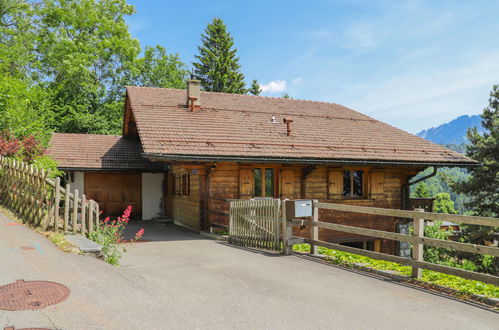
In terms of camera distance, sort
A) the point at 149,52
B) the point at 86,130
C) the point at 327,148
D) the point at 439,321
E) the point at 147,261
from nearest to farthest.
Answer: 1. the point at 439,321
2. the point at 147,261
3. the point at 327,148
4. the point at 86,130
5. the point at 149,52

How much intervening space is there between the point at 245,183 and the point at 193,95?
5228 mm

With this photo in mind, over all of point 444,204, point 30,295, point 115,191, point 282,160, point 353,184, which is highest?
point 282,160

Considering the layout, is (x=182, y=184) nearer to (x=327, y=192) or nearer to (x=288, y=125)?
(x=288, y=125)

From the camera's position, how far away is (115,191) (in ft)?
62.0

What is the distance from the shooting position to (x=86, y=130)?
31281mm

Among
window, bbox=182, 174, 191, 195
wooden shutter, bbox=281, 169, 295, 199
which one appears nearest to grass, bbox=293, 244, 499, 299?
wooden shutter, bbox=281, 169, 295, 199

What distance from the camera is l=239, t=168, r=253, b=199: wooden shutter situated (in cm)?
1473

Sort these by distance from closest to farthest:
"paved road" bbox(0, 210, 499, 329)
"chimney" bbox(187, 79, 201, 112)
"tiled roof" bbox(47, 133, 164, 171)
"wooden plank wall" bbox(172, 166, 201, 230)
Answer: "paved road" bbox(0, 210, 499, 329) < "wooden plank wall" bbox(172, 166, 201, 230) < "chimney" bbox(187, 79, 201, 112) < "tiled roof" bbox(47, 133, 164, 171)

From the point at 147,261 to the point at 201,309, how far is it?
12.2 feet

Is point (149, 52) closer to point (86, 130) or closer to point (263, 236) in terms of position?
point (86, 130)

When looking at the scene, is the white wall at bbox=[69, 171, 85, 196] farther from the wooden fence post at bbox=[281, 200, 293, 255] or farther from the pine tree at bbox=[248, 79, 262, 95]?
the pine tree at bbox=[248, 79, 262, 95]

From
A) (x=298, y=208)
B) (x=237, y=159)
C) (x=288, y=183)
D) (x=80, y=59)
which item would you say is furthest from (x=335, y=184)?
(x=80, y=59)

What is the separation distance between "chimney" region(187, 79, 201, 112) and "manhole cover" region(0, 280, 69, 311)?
1263cm

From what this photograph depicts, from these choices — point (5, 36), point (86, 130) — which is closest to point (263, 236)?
point (86, 130)
